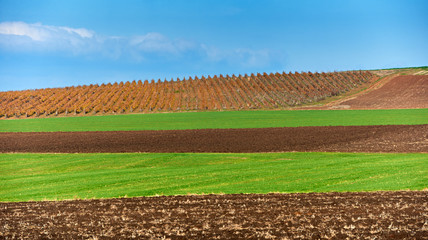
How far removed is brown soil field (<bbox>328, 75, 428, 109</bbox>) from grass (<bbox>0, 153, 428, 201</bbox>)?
5325cm

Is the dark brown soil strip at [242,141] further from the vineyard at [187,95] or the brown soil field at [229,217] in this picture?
the vineyard at [187,95]

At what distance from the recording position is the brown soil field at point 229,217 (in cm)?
1148

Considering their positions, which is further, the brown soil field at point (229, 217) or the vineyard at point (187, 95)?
the vineyard at point (187, 95)

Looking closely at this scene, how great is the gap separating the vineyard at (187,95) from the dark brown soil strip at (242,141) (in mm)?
43393

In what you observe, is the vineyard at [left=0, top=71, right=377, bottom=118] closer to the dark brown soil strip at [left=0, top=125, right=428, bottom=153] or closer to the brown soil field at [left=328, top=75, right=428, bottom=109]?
the brown soil field at [left=328, top=75, right=428, bottom=109]

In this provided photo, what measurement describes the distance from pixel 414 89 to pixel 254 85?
105 ft

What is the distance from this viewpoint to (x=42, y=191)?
19.4 m

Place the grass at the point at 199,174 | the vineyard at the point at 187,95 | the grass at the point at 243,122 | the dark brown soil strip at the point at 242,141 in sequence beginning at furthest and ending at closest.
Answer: the vineyard at the point at 187,95
the grass at the point at 243,122
the dark brown soil strip at the point at 242,141
the grass at the point at 199,174

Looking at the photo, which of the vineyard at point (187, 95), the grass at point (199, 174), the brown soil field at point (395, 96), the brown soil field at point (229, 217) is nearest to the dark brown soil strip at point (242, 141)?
the grass at point (199, 174)

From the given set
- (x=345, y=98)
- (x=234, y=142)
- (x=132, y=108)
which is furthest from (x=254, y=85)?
(x=234, y=142)

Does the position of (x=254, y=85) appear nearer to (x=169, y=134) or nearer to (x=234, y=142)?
(x=169, y=134)

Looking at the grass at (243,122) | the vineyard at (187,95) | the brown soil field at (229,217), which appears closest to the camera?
the brown soil field at (229,217)

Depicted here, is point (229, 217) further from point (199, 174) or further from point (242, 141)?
point (242, 141)

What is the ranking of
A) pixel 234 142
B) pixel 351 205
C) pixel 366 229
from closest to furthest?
pixel 366 229 → pixel 351 205 → pixel 234 142
